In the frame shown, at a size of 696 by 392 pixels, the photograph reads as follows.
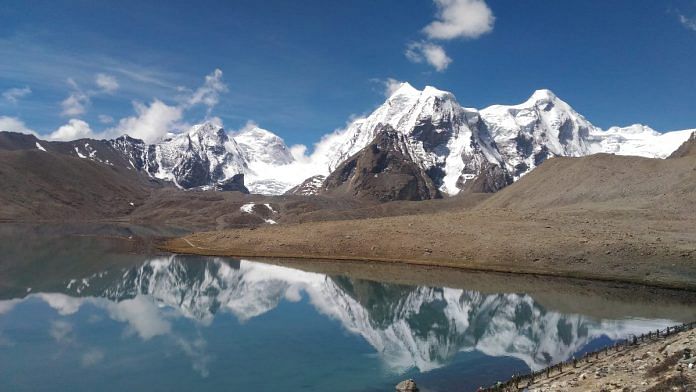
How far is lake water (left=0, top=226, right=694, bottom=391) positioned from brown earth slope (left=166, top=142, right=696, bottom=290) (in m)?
9.48

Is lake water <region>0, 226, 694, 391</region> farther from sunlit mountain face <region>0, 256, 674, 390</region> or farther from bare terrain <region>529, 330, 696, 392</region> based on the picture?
bare terrain <region>529, 330, 696, 392</region>

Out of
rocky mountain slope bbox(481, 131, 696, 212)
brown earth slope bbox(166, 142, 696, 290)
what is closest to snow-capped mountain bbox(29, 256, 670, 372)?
brown earth slope bbox(166, 142, 696, 290)

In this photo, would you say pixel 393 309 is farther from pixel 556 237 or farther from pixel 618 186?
pixel 618 186

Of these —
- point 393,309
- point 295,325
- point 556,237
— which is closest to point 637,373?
point 295,325

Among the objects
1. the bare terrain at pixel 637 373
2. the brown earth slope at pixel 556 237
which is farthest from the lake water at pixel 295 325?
the brown earth slope at pixel 556 237

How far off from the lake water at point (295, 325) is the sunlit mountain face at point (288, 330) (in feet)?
0.66

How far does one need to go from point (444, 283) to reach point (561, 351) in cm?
3999

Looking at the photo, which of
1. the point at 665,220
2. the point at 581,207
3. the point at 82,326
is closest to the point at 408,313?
the point at 82,326

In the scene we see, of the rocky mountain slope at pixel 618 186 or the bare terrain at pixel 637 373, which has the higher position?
the rocky mountain slope at pixel 618 186

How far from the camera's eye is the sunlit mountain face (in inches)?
1724

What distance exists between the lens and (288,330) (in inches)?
2307

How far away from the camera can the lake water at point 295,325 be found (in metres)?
41.6

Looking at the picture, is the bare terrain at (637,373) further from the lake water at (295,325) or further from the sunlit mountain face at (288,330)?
the sunlit mountain face at (288,330)

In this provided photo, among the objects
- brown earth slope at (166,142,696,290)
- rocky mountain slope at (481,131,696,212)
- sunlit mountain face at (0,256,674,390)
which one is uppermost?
rocky mountain slope at (481,131,696,212)
